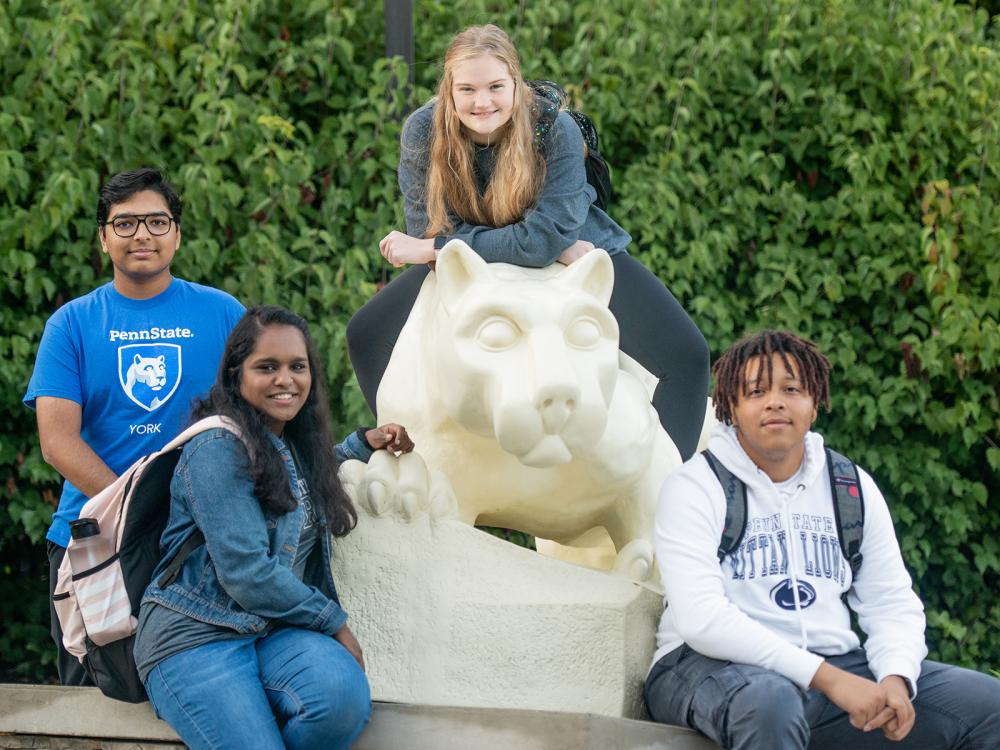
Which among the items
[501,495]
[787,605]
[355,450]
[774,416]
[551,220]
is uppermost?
[551,220]

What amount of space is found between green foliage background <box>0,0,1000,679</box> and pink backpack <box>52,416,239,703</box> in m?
2.20

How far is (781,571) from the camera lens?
2752 millimetres

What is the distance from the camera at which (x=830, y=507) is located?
2.82m

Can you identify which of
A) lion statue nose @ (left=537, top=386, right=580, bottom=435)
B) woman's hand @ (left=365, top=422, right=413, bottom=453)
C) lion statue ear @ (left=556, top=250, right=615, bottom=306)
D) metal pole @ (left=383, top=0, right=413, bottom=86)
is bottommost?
woman's hand @ (left=365, top=422, right=413, bottom=453)

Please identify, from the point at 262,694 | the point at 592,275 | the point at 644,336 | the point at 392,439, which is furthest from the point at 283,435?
the point at 644,336

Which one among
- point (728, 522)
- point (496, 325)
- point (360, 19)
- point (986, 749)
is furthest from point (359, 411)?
point (986, 749)

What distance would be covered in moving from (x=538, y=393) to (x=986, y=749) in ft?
3.68

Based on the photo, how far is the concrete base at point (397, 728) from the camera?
2699 millimetres

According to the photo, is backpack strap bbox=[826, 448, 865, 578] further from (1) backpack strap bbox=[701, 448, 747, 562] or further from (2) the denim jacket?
(2) the denim jacket

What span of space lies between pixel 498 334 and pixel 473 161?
0.54m

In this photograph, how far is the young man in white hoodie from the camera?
8.50 ft

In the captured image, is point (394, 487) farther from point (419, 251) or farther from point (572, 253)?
point (572, 253)

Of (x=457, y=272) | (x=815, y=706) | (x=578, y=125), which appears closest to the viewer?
(x=815, y=706)

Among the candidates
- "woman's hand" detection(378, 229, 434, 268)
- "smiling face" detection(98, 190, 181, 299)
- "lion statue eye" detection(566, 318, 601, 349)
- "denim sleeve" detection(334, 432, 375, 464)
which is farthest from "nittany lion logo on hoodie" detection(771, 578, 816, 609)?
"smiling face" detection(98, 190, 181, 299)
